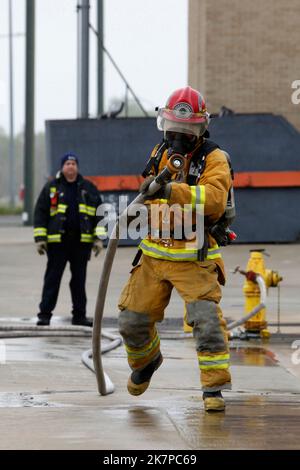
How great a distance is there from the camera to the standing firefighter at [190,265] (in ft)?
22.4

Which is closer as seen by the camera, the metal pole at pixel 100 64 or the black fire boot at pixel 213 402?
the black fire boot at pixel 213 402

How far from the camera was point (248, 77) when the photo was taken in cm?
2345

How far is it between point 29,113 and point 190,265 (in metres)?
25.1

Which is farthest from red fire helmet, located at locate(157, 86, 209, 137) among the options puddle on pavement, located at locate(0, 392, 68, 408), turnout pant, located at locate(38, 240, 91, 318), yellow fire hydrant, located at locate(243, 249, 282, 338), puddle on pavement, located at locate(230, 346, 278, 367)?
turnout pant, located at locate(38, 240, 91, 318)

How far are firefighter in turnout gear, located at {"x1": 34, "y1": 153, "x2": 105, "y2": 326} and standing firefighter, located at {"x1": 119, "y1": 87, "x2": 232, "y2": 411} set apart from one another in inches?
185

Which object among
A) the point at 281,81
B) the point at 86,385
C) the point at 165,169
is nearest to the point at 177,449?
the point at 165,169

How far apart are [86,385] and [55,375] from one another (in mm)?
502

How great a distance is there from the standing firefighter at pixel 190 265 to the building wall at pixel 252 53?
53.7 feet

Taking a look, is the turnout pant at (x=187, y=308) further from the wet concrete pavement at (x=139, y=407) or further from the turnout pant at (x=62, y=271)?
the turnout pant at (x=62, y=271)

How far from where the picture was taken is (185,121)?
700cm

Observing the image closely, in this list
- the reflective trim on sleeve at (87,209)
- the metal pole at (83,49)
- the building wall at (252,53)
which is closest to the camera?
the reflective trim on sleeve at (87,209)

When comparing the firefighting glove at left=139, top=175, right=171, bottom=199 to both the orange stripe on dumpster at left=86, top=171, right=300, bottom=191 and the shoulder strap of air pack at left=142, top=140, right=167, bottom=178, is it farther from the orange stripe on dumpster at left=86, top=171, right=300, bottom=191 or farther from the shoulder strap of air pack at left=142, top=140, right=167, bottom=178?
the orange stripe on dumpster at left=86, top=171, right=300, bottom=191

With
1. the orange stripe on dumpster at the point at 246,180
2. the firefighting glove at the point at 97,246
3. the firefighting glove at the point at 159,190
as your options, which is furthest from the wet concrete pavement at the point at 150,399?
the orange stripe on dumpster at the point at 246,180

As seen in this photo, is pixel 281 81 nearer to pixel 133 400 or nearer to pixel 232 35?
pixel 232 35
